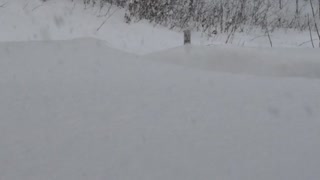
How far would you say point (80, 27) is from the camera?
4.81m

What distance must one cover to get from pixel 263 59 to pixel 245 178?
2.05m

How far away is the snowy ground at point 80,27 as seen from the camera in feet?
13.8

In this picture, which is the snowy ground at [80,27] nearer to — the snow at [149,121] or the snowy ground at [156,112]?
the snowy ground at [156,112]

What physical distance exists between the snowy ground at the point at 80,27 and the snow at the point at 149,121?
3.10ft

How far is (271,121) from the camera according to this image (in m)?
2.12

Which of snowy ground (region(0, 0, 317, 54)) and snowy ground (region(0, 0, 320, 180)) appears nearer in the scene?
snowy ground (region(0, 0, 320, 180))

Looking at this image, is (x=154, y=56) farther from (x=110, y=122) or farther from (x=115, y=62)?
(x=110, y=122)

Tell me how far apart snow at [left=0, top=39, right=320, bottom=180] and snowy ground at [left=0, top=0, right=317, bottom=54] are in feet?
3.10

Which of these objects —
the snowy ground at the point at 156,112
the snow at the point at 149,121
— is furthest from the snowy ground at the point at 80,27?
the snow at the point at 149,121

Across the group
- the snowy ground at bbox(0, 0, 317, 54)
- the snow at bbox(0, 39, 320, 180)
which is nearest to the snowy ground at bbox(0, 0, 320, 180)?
the snow at bbox(0, 39, 320, 180)

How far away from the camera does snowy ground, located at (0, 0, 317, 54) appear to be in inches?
166

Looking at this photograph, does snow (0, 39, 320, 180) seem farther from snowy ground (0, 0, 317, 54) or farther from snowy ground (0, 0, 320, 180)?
snowy ground (0, 0, 317, 54)

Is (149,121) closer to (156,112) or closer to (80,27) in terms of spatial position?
(156,112)

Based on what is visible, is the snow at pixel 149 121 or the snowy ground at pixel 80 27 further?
the snowy ground at pixel 80 27
